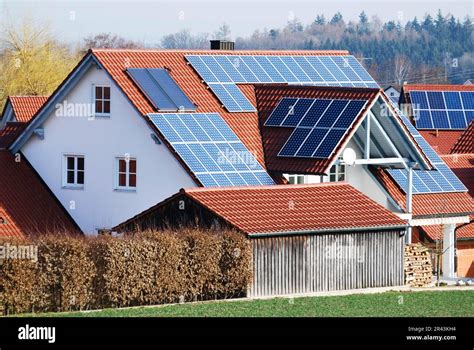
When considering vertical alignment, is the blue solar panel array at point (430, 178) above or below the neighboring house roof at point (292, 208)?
above

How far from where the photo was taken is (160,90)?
41719mm

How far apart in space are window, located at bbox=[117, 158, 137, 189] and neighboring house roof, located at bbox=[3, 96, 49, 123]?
14.1 metres

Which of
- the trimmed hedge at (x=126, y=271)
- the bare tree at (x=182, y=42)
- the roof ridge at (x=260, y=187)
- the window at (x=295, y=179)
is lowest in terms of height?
the trimmed hedge at (x=126, y=271)

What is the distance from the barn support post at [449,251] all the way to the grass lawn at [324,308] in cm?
1036

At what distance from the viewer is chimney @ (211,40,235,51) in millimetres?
49594

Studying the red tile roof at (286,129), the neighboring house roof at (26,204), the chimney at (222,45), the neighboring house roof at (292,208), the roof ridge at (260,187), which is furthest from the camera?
the chimney at (222,45)

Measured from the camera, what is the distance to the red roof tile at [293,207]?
3516cm

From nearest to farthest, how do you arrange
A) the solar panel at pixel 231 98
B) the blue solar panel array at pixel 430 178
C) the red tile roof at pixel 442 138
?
the solar panel at pixel 231 98
the blue solar panel array at pixel 430 178
the red tile roof at pixel 442 138

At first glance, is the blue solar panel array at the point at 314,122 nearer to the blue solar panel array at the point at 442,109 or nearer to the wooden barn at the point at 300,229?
the wooden barn at the point at 300,229

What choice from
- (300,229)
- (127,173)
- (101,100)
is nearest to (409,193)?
(300,229)

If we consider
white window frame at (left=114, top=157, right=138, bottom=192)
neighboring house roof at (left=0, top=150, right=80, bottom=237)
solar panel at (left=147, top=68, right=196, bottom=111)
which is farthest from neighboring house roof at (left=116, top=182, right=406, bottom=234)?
solar panel at (left=147, top=68, right=196, bottom=111)

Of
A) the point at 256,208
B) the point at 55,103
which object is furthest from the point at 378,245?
the point at 55,103

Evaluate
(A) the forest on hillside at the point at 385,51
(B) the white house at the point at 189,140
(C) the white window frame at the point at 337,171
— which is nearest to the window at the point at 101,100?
(B) the white house at the point at 189,140

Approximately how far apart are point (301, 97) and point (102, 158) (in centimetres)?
650
